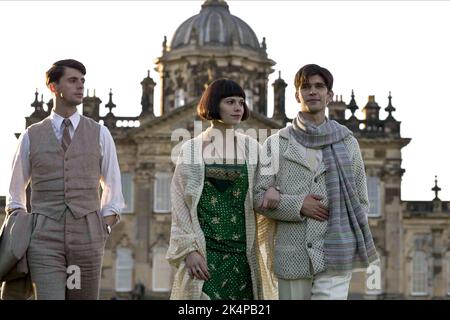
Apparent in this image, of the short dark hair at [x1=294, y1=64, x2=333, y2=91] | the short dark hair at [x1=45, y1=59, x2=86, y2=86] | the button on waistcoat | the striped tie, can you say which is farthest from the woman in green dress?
the short dark hair at [x1=45, y1=59, x2=86, y2=86]

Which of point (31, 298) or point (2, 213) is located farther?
point (2, 213)

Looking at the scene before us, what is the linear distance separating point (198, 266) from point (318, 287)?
38.7 inches

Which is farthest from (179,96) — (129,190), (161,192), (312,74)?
(312,74)

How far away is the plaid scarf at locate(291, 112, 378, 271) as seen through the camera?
10.8 metres

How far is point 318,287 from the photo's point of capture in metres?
10.8

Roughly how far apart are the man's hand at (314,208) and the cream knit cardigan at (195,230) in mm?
403

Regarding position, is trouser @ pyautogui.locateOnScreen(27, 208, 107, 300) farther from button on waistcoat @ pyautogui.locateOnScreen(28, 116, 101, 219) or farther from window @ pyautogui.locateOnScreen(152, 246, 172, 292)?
window @ pyautogui.locateOnScreen(152, 246, 172, 292)

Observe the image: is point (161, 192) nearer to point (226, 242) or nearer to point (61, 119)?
point (61, 119)

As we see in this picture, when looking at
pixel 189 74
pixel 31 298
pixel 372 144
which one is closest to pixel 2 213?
pixel 189 74

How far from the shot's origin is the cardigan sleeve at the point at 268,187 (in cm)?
1080

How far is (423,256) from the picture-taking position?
2179 inches

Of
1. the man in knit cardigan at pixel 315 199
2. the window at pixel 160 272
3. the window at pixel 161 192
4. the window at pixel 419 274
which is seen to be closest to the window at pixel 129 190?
the window at pixel 161 192

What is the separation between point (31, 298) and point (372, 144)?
42895 millimetres
